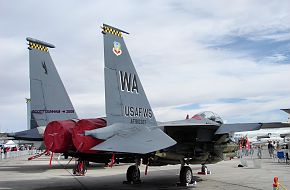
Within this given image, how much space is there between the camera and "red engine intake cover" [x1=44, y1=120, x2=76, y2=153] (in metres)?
9.43

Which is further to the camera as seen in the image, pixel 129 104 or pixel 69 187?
pixel 69 187

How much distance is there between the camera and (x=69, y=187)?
11789 millimetres

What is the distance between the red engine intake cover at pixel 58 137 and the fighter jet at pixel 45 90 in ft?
14.7

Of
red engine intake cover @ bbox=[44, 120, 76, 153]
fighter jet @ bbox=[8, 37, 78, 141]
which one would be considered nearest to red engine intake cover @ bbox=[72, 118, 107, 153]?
red engine intake cover @ bbox=[44, 120, 76, 153]

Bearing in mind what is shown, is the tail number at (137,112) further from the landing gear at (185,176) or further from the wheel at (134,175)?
the wheel at (134,175)

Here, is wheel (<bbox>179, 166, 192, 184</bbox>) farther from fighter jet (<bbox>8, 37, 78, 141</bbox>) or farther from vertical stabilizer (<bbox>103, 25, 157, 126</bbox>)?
fighter jet (<bbox>8, 37, 78, 141</bbox>)

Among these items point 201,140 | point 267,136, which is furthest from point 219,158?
point 267,136

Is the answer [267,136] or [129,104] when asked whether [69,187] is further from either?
[267,136]

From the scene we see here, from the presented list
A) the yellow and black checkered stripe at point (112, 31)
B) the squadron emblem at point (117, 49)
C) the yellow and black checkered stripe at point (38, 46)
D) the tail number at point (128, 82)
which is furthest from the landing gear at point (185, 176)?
the yellow and black checkered stripe at point (38, 46)

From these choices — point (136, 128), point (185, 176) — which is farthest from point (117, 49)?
point (185, 176)

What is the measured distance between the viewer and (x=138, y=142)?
856 cm

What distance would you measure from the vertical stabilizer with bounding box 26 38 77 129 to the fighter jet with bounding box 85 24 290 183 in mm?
4567

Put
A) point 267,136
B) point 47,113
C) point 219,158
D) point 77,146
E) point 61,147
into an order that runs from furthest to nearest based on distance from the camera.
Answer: point 267,136
point 47,113
point 219,158
point 61,147
point 77,146

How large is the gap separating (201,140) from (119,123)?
11.5 ft
